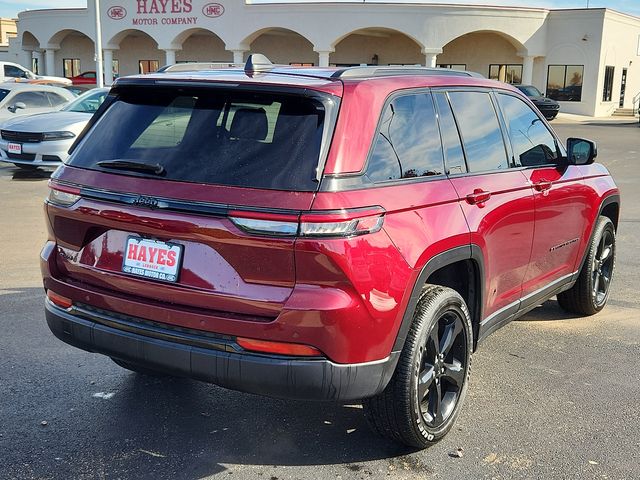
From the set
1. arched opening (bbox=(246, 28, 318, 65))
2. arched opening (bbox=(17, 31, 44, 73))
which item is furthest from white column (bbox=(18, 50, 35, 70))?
arched opening (bbox=(246, 28, 318, 65))

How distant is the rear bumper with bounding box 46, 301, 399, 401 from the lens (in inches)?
119

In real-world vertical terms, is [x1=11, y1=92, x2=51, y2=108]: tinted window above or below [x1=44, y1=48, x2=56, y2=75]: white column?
below

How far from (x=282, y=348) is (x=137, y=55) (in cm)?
4895

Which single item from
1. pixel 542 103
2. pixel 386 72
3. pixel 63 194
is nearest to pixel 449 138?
pixel 386 72

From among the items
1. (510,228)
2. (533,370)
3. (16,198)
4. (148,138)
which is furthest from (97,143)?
(16,198)

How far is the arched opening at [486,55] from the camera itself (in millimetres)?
42312

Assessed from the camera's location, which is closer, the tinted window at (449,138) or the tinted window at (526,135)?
the tinted window at (449,138)

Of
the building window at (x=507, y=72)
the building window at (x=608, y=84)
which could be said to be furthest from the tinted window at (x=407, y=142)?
the building window at (x=608, y=84)

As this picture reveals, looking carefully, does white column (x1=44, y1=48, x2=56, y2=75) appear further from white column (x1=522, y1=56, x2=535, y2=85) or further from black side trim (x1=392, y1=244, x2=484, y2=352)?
black side trim (x1=392, y1=244, x2=484, y2=352)

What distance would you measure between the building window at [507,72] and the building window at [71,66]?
1125 inches

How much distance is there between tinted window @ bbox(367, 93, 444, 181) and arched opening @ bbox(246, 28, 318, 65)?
42.1 metres

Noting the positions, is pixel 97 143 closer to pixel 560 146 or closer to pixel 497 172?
pixel 497 172

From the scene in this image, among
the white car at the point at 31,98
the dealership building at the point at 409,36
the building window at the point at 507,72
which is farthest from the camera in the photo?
the building window at the point at 507,72

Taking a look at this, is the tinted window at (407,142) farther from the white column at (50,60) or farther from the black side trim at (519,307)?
the white column at (50,60)
